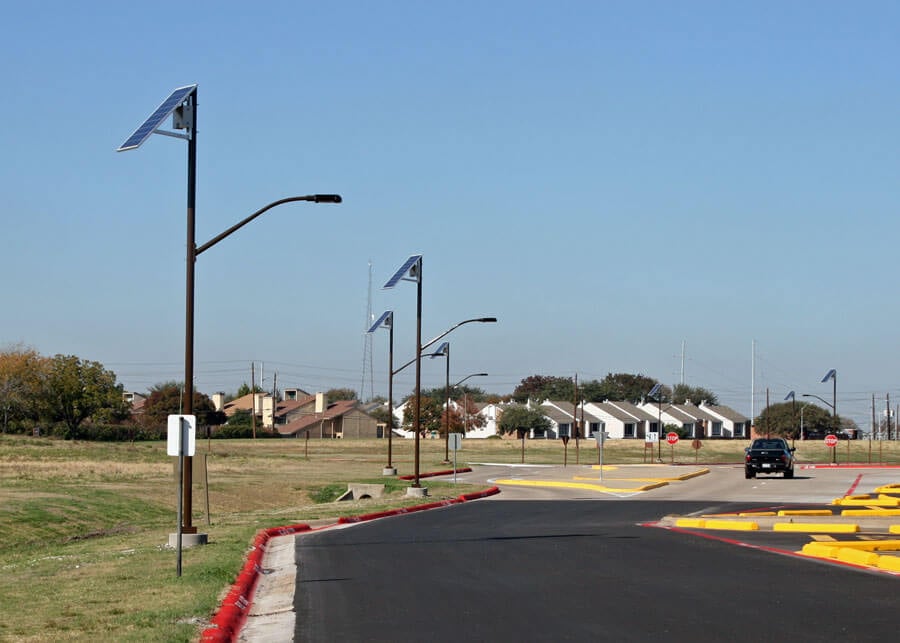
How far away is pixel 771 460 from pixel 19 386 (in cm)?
8565

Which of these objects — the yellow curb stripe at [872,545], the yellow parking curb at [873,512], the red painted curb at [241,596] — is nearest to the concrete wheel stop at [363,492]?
the red painted curb at [241,596]

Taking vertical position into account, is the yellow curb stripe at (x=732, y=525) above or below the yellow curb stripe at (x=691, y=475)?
above

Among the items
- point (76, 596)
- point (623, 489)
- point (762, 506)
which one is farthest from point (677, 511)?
point (76, 596)

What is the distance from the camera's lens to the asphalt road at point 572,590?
1184 cm

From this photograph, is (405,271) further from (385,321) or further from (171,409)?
(171,409)

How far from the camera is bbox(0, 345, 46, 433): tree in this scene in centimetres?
11531

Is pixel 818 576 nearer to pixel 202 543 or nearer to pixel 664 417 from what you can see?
pixel 202 543

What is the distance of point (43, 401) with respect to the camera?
11450cm

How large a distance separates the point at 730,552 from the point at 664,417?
495 ft

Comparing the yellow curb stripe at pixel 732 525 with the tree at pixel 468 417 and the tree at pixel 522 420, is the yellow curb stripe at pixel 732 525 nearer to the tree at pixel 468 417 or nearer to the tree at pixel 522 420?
the tree at pixel 468 417

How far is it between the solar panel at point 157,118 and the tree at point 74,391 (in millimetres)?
96204

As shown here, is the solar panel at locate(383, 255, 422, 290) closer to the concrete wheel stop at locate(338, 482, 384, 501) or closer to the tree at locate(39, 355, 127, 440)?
the concrete wheel stop at locate(338, 482, 384, 501)

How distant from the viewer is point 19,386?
386 feet

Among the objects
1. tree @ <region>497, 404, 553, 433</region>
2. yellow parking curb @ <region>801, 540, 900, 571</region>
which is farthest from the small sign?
tree @ <region>497, 404, 553, 433</region>
